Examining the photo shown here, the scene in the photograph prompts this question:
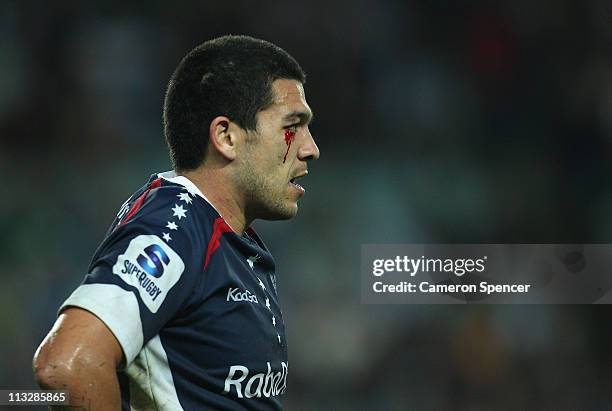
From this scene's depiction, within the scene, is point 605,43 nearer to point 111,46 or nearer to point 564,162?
point 564,162

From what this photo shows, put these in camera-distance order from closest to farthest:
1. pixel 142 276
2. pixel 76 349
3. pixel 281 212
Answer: pixel 76 349, pixel 142 276, pixel 281 212

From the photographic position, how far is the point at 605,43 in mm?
6160

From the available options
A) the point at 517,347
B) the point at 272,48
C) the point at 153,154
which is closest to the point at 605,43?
the point at 517,347

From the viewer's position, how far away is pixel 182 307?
2002mm

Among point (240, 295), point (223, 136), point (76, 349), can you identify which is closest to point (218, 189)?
point (223, 136)

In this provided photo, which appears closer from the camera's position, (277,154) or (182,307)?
(182,307)

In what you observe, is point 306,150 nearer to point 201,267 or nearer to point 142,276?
point 201,267

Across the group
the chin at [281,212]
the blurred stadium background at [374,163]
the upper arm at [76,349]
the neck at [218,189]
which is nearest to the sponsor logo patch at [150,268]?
the upper arm at [76,349]

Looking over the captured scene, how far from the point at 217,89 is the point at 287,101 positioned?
8.0 inches

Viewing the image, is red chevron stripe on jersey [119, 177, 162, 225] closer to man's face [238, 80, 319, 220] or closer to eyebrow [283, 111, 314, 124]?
man's face [238, 80, 319, 220]

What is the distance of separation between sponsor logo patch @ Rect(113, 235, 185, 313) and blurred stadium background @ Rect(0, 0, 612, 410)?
341 centimetres

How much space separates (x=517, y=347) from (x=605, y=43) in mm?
2341

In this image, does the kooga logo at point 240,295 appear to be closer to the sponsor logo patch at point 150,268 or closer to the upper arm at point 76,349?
the sponsor logo patch at point 150,268

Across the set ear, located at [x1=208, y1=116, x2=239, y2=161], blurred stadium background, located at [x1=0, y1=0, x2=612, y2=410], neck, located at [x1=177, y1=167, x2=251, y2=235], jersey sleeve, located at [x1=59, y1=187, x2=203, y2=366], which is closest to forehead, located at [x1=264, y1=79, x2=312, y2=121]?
ear, located at [x1=208, y1=116, x2=239, y2=161]
